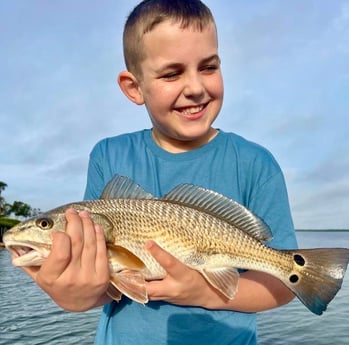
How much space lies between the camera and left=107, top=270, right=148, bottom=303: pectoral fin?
8.28 ft

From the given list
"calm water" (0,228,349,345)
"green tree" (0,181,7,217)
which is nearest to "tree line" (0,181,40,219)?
Answer: "green tree" (0,181,7,217)

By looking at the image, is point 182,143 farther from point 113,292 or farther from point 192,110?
point 113,292

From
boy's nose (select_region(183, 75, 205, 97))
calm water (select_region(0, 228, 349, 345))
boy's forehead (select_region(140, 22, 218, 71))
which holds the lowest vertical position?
calm water (select_region(0, 228, 349, 345))

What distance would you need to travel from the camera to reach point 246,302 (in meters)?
2.75

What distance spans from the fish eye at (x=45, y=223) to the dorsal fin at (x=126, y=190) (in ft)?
1.24

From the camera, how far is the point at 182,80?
2959mm

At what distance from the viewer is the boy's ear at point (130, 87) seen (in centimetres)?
338

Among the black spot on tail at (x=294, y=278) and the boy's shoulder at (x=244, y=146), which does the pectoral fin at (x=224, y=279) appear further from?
the boy's shoulder at (x=244, y=146)

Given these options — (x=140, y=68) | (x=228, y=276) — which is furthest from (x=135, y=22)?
(x=228, y=276)

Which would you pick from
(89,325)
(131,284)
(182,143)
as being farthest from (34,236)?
(89,325)

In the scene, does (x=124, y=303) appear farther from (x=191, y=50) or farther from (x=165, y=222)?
(x=191, y=50)

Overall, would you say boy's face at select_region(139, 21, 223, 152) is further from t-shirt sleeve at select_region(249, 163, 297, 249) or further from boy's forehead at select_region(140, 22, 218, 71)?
t-shirt sleeve at select_region(249, 163, 297, 249)

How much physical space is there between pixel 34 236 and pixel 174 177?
0.91 metres

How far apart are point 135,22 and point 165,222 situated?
138 cm
